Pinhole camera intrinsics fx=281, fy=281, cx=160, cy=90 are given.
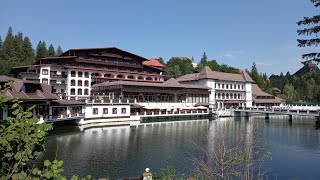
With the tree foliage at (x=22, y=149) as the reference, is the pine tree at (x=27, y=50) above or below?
above

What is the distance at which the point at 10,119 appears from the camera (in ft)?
13.4

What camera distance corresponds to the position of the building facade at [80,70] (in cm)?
6769

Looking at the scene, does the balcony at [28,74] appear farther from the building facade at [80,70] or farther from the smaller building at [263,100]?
the smaller building at [263,100]

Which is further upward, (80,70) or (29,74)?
(80,70)

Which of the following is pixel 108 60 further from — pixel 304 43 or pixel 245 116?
pixel 304 43

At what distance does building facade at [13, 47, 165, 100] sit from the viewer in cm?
6769

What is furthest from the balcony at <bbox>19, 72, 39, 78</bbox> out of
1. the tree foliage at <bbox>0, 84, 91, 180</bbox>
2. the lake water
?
the tree foliage at <bbox>0, 84, 91, 180</bbox>

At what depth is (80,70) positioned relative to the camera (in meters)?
70.5

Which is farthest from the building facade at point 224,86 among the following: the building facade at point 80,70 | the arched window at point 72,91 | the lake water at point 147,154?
the lake water at point 147,154

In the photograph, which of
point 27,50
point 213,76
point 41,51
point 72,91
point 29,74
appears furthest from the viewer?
point 41,51

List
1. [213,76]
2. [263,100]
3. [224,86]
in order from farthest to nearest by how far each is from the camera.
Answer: [263,100] < [224,86] < [213,76]

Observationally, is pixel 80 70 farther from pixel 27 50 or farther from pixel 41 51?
pixel 41 51

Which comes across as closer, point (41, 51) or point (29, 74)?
point (29, 74)

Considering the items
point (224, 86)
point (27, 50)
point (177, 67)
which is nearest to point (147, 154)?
point (224, 86)
